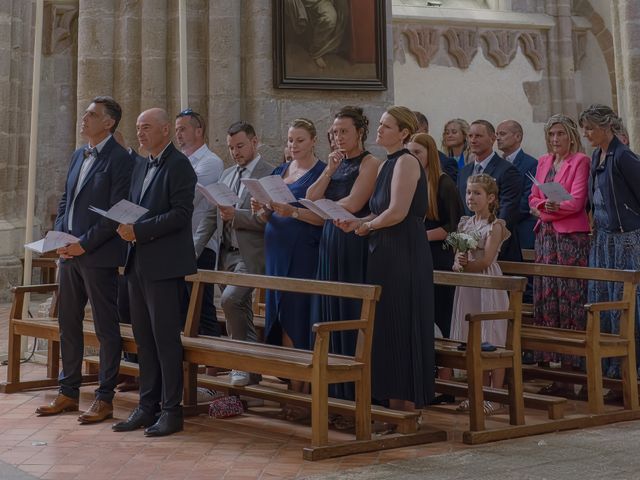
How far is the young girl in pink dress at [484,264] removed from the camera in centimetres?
632

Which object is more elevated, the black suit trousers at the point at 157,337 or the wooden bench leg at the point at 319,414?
the black suit trousers at the point at 157,337

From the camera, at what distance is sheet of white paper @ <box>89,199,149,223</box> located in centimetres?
536

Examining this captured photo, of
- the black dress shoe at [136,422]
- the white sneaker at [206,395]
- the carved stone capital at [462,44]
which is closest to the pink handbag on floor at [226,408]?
the white sneaker at [206,395]

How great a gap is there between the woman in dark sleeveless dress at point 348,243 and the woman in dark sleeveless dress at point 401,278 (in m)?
0.19

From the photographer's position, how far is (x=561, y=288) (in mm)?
6816

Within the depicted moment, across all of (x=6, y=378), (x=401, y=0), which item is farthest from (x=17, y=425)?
(x=401, y=0)

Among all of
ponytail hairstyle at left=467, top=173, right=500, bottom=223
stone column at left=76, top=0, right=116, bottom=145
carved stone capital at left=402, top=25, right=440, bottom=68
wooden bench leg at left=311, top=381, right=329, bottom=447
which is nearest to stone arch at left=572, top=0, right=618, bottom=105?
carved stone capital at left=402, top=25, right=440, bottom=68

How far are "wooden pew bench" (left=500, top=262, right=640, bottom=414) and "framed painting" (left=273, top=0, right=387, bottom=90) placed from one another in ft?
9.68

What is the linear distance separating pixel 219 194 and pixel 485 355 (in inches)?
72.8

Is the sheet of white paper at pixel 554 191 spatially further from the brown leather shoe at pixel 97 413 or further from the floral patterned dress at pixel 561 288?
the brown leather shoe at pixel 97 413

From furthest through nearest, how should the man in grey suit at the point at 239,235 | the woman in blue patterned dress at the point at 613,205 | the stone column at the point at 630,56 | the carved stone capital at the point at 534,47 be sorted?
the carved stone capital at the point at 534,47 → the stone column at the point at 630,56 → the woman in blue patterned dress at the point at 613,205 → the man in grey suit at the point at 239,235

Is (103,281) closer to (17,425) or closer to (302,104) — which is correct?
(17,425)

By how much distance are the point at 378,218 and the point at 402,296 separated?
44 centimetres

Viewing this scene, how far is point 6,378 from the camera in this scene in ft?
23.4
